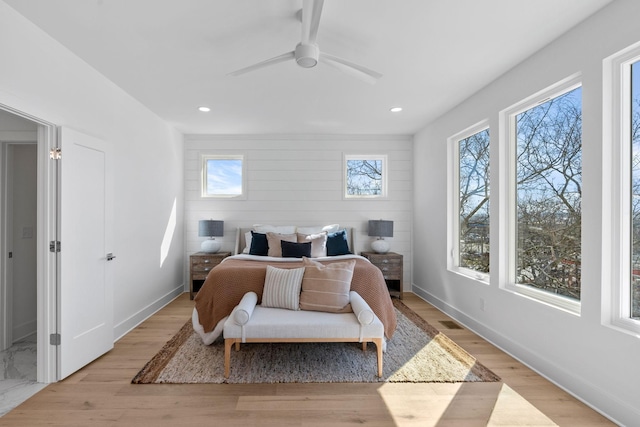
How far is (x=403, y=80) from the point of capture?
10.2ft

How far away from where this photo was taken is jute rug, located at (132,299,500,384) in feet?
7.98

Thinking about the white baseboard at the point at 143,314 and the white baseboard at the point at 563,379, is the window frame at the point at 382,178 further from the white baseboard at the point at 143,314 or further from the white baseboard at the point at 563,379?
the white baseboard at the point at 143,314

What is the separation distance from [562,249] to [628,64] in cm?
131

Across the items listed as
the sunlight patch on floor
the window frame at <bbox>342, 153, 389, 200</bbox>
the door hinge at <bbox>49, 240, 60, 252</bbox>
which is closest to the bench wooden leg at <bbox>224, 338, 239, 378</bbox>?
the door hinge at <bbox>49, 240, 60, 252</bbox>

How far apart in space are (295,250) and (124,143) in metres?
2.30

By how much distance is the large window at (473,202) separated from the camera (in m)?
3.49

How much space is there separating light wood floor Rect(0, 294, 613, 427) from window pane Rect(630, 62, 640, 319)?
808 millimetres

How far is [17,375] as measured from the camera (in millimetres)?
2463

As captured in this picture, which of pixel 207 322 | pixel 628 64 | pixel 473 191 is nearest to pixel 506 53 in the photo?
pixel 628 64

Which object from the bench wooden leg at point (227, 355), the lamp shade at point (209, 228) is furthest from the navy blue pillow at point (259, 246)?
the bench wooden leg at point (227, 355)

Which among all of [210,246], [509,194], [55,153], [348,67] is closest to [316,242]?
[210,246]

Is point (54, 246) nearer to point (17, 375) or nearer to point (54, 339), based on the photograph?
point (54, 339)

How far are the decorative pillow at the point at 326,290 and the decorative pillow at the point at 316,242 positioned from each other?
1.49 m

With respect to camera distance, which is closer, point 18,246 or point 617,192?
point 617,192
